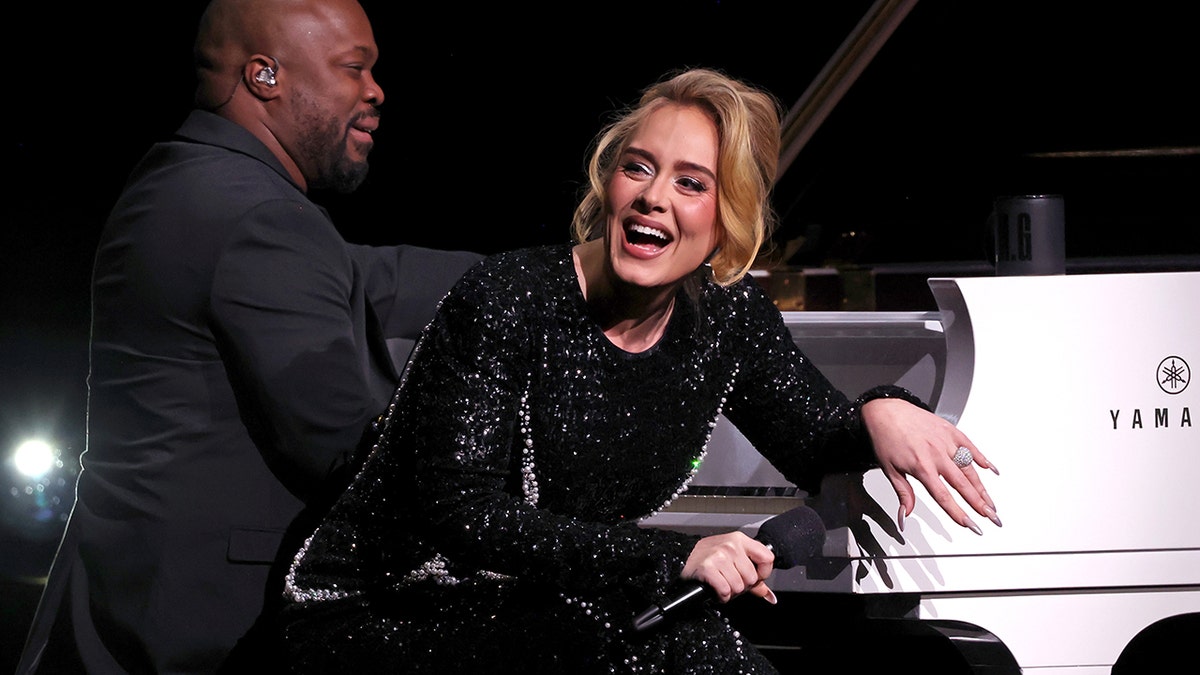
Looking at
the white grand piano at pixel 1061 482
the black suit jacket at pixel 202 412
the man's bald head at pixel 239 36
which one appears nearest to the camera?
the black suit jacket at pixel 202 412

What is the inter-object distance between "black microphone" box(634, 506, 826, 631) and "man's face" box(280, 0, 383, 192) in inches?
46.0

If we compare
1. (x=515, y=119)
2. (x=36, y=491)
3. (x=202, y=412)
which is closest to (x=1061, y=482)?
(x=202, y=412)

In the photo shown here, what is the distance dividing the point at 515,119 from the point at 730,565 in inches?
103

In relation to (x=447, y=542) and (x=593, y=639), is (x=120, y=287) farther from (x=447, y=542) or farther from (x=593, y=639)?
(x=593, y=639)

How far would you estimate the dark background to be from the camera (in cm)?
308

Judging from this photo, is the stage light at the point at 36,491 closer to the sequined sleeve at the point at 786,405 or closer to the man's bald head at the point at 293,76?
the man's bald head at the point at 293,76

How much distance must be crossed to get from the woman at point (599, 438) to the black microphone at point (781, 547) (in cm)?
3

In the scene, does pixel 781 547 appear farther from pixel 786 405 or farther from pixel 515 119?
pixel 515 119

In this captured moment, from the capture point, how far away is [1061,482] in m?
2.11

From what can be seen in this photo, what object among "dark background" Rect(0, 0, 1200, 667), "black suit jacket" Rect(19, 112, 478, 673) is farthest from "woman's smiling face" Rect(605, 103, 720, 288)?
"dark background" Rect(0, 0, 1200, 667)

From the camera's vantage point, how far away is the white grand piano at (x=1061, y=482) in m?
2.10

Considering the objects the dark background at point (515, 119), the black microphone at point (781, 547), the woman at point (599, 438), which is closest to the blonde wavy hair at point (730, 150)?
the woman at point (599, 438)

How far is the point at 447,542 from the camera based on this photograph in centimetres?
167

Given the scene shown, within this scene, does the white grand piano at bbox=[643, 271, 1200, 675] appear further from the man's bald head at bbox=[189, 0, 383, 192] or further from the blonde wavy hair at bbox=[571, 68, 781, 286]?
the man's bald head at bbox=[189, 0, 383, 192]
